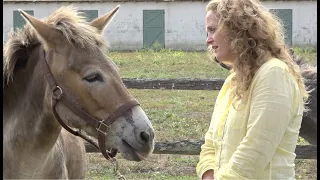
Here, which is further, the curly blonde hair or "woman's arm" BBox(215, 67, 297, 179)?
the curly blonde hair

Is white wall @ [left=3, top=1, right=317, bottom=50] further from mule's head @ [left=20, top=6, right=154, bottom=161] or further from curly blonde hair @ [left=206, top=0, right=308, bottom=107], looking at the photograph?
curly blonde hair @ [left=206, top=0, right=308, bottom=107]

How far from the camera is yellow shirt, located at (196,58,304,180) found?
225 centimetres

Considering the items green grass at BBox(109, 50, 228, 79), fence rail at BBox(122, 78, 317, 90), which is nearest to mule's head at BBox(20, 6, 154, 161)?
fence rail at BBox(122, 78, 317, 90)

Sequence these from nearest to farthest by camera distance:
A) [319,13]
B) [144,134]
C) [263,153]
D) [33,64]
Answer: [263,153]
[144,134]
[319,13]
[33,64]

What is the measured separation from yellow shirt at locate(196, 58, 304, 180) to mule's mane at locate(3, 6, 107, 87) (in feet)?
3.33

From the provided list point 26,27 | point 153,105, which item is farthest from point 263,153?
point 153,105

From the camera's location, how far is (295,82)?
2324mm

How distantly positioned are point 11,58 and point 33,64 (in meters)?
0.13

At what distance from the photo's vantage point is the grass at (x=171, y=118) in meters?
6.33

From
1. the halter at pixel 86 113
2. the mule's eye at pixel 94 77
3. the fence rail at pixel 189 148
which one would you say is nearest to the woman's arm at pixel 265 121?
the halter at pixel 86 113

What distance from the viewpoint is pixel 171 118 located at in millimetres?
8875

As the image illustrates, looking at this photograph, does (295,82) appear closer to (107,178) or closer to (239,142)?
(239,142)

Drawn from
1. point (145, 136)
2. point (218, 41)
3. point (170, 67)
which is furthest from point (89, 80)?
point (170, 67)

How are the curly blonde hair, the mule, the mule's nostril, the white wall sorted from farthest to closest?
the white wall < the mule < the mule's nostril < the curly blonde hair
